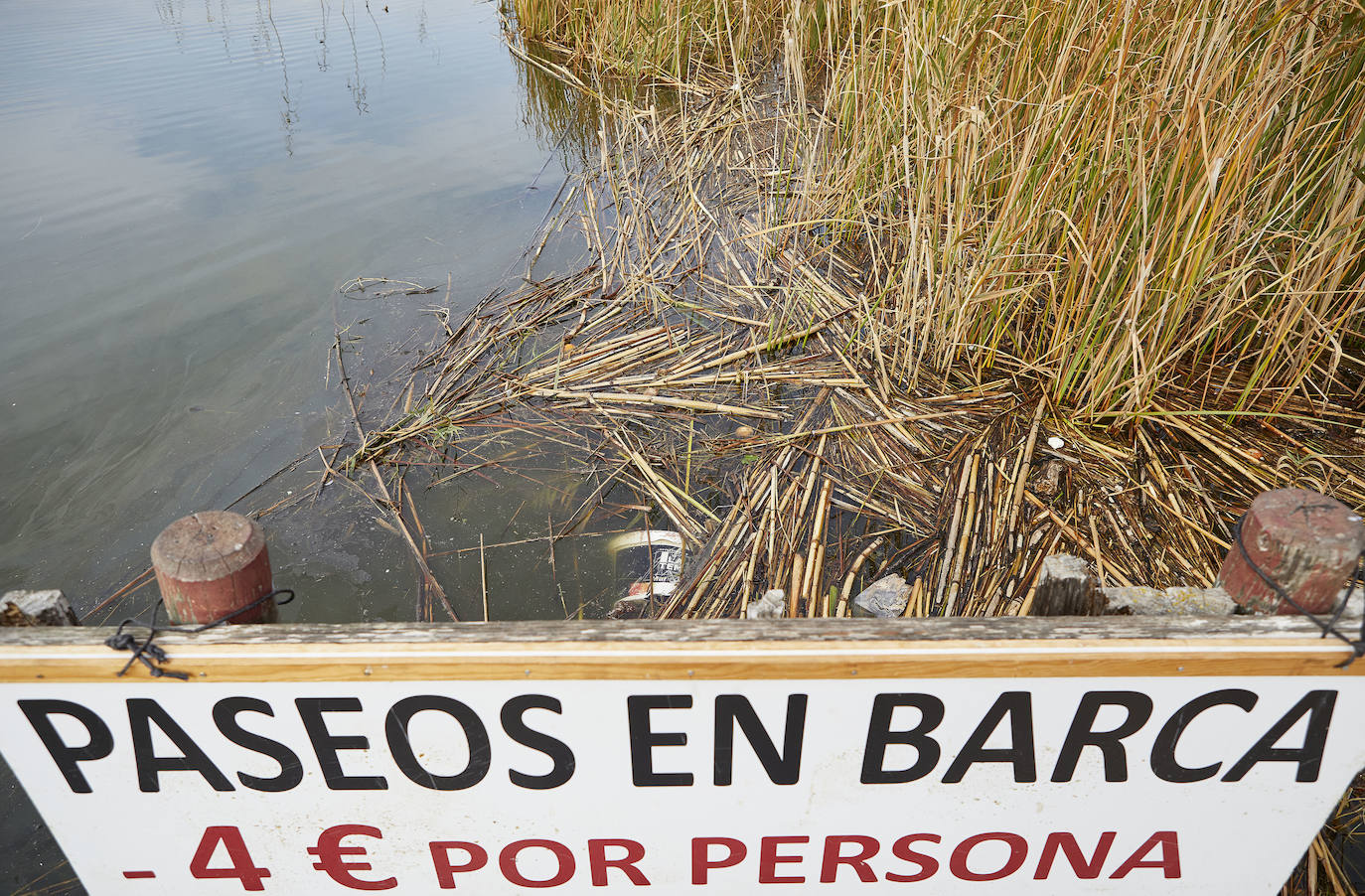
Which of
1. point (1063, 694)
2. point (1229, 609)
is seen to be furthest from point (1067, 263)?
point (1063, 694)

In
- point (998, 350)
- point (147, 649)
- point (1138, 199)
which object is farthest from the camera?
point (998, 350)

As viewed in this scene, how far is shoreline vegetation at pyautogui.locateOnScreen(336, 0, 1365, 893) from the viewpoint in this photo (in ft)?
7.47

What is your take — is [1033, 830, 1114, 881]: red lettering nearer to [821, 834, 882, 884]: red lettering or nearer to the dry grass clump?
[821, 834, 882, 884]: red lettering

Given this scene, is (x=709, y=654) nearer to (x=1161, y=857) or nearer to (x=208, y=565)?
(x=208, y=565)

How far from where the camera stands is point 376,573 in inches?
108

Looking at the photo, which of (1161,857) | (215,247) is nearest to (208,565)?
(1161,857)

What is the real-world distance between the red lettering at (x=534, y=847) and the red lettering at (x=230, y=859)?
0.39 metres

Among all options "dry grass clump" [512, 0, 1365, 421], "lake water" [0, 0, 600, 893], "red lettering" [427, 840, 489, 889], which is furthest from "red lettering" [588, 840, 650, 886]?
"dry grass clump" [512, 0, 1365, 421]

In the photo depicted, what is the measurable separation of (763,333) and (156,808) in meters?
2.84

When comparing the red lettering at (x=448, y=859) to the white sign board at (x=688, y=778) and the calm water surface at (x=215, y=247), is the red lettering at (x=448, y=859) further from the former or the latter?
the calm water surface at (x=215, y=247)

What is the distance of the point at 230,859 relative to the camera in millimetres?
1312

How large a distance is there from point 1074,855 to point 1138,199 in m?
1.82

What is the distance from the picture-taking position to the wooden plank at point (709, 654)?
1126 mm

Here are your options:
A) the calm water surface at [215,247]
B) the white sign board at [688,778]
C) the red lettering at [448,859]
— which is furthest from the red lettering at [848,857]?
the calm water surface at [215,247]
